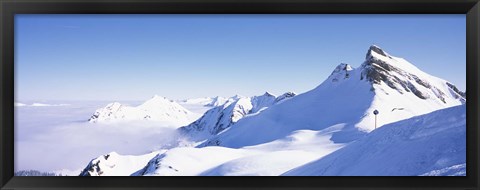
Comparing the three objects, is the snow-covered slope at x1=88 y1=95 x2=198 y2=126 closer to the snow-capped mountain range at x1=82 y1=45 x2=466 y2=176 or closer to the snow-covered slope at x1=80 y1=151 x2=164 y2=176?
the snow-covered slope at x1=80 y1=151 x2=164 y2=176

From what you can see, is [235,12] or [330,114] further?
[330,114]

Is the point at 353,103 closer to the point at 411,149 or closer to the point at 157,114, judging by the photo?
the point at 157,114

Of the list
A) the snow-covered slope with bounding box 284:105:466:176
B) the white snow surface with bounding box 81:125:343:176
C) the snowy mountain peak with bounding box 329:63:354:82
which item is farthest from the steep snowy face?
the snow-covered slope with bounding box 284:105:466:176

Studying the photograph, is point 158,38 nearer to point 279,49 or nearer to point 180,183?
point 279,49

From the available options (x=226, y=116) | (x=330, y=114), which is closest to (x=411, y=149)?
(x=330, y=114)

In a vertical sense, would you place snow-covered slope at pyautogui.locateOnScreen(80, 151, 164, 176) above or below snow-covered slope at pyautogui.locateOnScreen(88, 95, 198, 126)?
below

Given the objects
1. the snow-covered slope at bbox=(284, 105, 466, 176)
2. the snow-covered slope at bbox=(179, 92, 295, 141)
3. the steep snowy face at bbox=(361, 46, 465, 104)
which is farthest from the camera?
the snow-covered slope at bbox=(179, 92, 295, 141)

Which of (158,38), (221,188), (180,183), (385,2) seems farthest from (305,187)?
(158,38)
